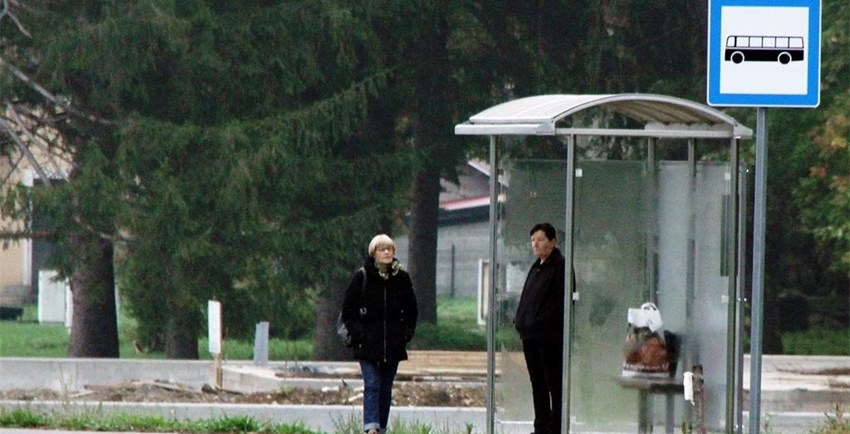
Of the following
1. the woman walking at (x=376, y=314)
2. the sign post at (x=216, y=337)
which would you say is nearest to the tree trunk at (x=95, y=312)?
the sign post at (x=216, y=337)

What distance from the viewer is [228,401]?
720 inches

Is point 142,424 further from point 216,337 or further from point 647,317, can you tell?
point 216,337

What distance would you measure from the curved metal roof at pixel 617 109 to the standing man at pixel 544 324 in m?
0.89

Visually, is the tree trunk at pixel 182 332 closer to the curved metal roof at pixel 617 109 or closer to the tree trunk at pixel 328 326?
the tree trunk at pixel 328 326

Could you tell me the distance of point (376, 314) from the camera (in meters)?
12.3

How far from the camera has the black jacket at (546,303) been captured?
11.6m

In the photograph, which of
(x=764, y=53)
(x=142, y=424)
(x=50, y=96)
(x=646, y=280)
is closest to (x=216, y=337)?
(x=142, y=424)

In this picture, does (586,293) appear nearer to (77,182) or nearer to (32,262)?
(77,182)

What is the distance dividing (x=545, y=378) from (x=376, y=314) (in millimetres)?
1384

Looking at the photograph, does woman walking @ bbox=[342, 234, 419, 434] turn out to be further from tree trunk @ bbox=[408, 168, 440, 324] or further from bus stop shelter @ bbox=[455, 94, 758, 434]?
tree trunk @ bbox=[408, 168, 440, 324]

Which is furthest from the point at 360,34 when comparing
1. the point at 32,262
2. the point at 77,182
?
the point at 32,262

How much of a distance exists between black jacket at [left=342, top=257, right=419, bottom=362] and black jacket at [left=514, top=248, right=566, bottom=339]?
1.10 meters

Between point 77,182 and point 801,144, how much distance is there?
11.4 m

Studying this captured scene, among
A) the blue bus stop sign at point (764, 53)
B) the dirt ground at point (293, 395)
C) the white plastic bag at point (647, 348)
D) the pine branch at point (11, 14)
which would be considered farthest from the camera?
the pine branch at point (11, 14)
